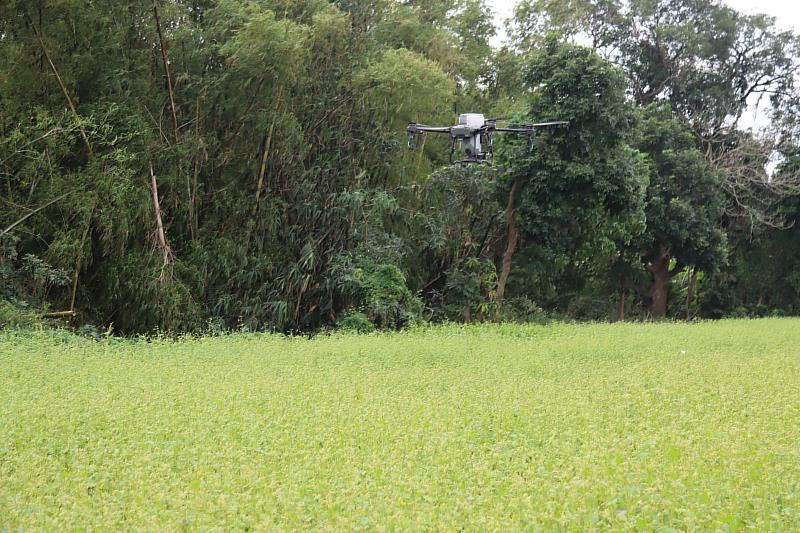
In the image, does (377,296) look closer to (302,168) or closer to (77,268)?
(302,168)

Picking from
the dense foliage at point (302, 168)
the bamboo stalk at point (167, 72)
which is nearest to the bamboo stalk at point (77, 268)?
the dense foliage at point (302, 168)

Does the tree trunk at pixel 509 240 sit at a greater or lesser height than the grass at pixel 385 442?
greater

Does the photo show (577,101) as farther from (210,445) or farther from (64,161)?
(210,445)

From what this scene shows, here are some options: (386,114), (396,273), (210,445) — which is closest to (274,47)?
(386,114)

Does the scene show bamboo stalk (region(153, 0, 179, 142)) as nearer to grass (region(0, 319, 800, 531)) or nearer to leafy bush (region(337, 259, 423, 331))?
leafy bush (region(337, 259, 423, 331))

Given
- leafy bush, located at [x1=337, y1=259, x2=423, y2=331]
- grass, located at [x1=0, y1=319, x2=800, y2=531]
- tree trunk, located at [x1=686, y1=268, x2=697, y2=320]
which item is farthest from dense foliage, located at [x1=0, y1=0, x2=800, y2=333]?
tree trunk, located at [x1=686, y1=268, x2=697, y2=320]

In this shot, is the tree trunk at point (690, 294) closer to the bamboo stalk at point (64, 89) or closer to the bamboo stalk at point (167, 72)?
the bamboo stalk at point (167, 72)

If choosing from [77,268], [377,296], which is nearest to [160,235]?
[77,268]
